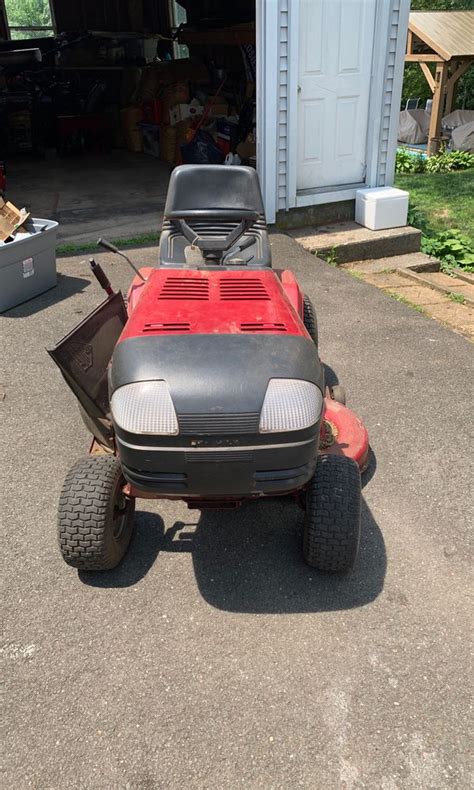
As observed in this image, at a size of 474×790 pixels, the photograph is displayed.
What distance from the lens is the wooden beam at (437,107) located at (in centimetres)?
1463

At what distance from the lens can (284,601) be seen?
2.82 metres

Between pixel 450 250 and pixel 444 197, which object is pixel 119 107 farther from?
pixel 450 250

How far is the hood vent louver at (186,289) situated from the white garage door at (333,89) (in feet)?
16.4

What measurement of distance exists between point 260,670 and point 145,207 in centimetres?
751

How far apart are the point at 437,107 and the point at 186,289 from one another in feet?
45.7

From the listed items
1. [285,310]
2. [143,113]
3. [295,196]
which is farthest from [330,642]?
[143,113]

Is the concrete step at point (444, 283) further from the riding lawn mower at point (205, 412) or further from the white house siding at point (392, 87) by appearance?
the riding lawn mower at point (205, 412)

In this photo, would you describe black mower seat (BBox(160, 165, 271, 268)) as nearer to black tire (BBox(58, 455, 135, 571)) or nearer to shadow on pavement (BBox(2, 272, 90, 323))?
black tire (BBox(58, 455, 135, 571))

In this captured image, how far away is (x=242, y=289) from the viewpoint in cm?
306

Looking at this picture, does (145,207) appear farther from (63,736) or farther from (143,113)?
(63,736)

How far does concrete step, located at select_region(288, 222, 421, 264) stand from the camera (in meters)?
7.34

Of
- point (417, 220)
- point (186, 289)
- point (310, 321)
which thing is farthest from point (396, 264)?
point (186, 289)

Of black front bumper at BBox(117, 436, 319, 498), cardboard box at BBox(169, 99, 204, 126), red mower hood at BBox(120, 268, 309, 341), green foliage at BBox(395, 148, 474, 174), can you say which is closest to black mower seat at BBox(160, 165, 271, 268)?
red mower hood at BBox(120, 268, 309, 341)

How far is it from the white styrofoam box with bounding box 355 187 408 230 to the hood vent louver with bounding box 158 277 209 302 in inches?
201
